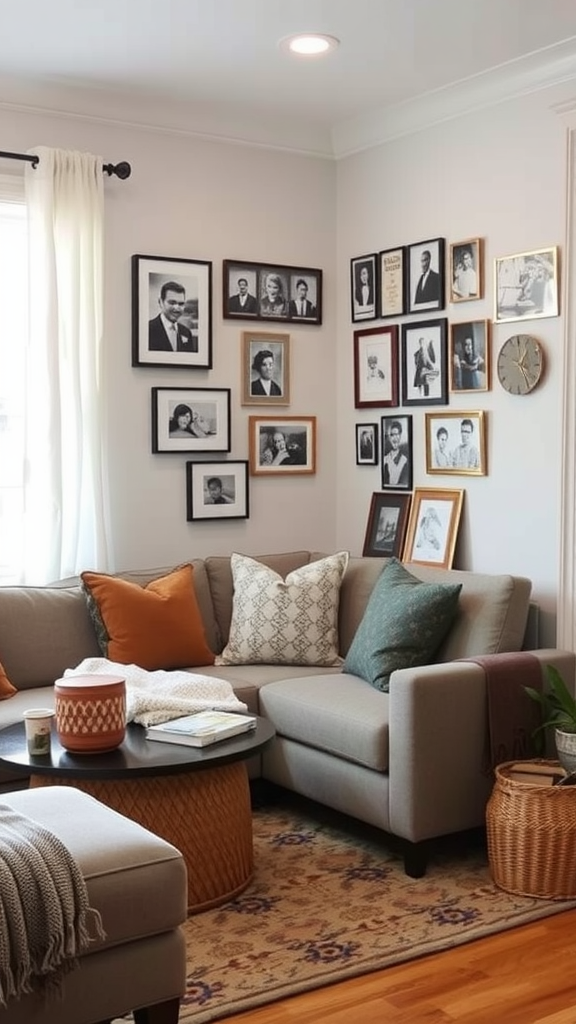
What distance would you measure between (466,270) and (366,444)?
0.94m

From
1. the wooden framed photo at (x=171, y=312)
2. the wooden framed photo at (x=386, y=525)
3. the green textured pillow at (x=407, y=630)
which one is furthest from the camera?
the wooden framed photo at (x=386, y=525)

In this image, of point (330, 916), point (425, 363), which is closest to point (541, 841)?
point (330, 916)

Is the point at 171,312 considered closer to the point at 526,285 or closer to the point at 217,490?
the point at 217,490

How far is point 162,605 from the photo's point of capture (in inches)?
170

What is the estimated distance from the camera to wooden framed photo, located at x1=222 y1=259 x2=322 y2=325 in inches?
198

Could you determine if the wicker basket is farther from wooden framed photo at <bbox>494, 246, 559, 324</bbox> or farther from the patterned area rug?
wooden framed photo at <bbox>494, 246, 559, 324</bbox>

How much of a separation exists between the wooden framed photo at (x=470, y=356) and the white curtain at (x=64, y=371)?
4.55ft

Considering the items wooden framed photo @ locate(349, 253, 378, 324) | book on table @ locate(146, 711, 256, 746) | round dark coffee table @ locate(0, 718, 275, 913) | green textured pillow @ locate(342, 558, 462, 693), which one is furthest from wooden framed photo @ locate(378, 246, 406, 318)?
round dark coffee table @ locate(0, 718, 275, 913)

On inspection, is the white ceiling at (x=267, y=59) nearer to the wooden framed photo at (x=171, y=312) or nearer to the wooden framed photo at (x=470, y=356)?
the wooden framed photo at (x=171, y=312)

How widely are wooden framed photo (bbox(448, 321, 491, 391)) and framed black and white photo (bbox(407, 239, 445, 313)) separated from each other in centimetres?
17

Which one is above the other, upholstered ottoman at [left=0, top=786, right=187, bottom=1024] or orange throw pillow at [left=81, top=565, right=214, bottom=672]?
orange throw pillow at [left=81, top=565, right=214, bottom=672]

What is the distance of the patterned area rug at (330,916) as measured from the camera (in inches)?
113

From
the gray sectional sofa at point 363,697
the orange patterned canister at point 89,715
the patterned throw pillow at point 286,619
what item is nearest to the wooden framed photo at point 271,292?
the gray sectional sofa at point 363,697

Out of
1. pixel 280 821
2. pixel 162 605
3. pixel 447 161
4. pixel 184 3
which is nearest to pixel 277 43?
pixel 184 3
